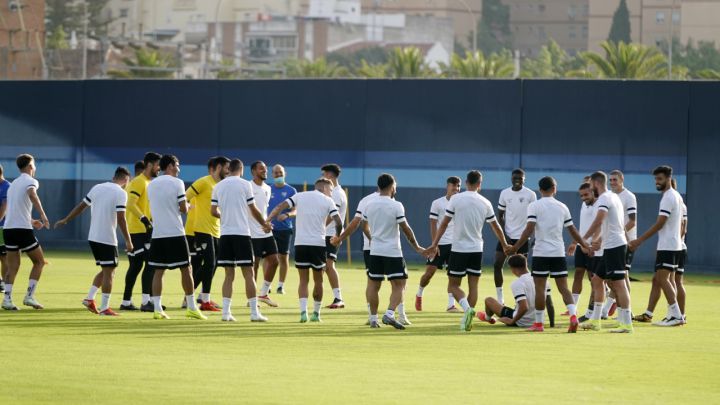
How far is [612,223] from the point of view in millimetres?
19109

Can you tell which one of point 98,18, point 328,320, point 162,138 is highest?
point 98,18

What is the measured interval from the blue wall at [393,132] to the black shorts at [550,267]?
1585 cm

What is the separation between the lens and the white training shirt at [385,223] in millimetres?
18562

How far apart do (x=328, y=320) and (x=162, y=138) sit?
19.5 m

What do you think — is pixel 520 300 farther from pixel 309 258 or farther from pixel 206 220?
pixel 206 220

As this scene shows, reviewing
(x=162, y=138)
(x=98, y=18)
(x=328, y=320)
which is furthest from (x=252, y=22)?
(x=328, y=320)

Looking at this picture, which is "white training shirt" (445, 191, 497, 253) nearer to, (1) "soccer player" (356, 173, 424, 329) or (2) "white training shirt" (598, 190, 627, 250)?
(1) "soccer player" (356, 173, 424, 329)

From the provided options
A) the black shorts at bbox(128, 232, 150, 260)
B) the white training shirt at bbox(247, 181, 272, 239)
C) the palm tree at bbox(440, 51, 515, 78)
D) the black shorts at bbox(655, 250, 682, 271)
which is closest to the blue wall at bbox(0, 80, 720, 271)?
the white training shirt at bbox(247, 181, 272, 239)

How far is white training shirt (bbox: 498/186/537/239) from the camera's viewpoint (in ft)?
72.8

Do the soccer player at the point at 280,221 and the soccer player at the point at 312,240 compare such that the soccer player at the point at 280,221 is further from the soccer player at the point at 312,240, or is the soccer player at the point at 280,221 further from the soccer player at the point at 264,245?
the soccer player at the point at 312,240

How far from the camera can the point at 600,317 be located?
A: 19.2m

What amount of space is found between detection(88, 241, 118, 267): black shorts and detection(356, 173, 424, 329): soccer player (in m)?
3.82

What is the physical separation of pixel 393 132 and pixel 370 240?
1704cm

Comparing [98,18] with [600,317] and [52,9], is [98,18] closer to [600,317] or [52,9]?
[52,9]
